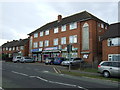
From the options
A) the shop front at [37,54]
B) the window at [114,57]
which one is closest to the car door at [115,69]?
the window at [114,57]

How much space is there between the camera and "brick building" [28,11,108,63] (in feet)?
108

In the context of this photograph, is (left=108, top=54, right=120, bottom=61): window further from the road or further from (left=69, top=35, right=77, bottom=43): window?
the road

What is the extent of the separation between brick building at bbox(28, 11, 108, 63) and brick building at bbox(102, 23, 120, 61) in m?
4.44

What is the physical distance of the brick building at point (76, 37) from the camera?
33062 mm

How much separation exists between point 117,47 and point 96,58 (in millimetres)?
7021

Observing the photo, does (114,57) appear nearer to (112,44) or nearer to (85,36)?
(112,44)

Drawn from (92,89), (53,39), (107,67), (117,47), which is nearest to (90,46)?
(117,47)

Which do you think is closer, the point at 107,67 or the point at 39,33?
the point at 107,67

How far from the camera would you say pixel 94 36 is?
109 ft

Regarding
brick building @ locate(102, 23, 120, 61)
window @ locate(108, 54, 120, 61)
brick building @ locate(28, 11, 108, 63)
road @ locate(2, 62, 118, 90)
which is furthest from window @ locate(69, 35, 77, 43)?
road @ locate(2, 62, 118, 90)

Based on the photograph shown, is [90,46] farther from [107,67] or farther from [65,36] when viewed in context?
[107,67]

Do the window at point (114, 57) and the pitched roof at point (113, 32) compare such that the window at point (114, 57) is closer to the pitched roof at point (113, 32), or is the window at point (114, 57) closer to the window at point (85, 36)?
the pitched roof at point (113, 32)

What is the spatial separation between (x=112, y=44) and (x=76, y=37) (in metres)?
10.6

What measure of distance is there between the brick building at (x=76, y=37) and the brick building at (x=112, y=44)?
444 centimetres
